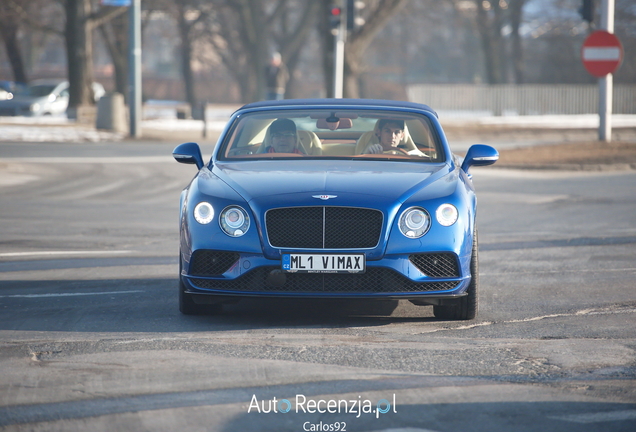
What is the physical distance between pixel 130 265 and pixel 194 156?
183cm

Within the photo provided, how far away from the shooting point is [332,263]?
6.12 meters

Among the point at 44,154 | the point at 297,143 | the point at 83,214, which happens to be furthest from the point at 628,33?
the point at 297,143

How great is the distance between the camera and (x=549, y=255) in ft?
32.1

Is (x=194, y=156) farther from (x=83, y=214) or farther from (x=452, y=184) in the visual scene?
(x=83, y=214)

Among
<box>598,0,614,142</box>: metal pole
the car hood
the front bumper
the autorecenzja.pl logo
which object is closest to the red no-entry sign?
<box>598,0,614,142</box>: metal pole

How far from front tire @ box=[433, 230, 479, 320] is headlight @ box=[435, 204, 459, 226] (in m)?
0.34

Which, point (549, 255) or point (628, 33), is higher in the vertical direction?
point (628, 33)

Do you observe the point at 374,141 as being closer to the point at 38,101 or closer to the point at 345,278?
the point at 345,278

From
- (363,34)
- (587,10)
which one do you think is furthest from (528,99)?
(587,10)

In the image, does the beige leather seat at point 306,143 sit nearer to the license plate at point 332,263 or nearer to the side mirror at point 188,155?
the side mirror at point 188,155

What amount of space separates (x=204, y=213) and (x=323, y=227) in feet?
2.52

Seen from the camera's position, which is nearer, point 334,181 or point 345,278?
point 345,278

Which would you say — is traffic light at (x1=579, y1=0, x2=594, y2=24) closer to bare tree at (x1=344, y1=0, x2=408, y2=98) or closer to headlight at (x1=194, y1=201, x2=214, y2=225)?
bare tree at (x1=344, y1=0, x2=408, y2=98)

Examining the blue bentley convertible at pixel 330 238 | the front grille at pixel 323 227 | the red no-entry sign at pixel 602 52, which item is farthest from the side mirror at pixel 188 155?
the red no-entry sign at pixel 602 52
